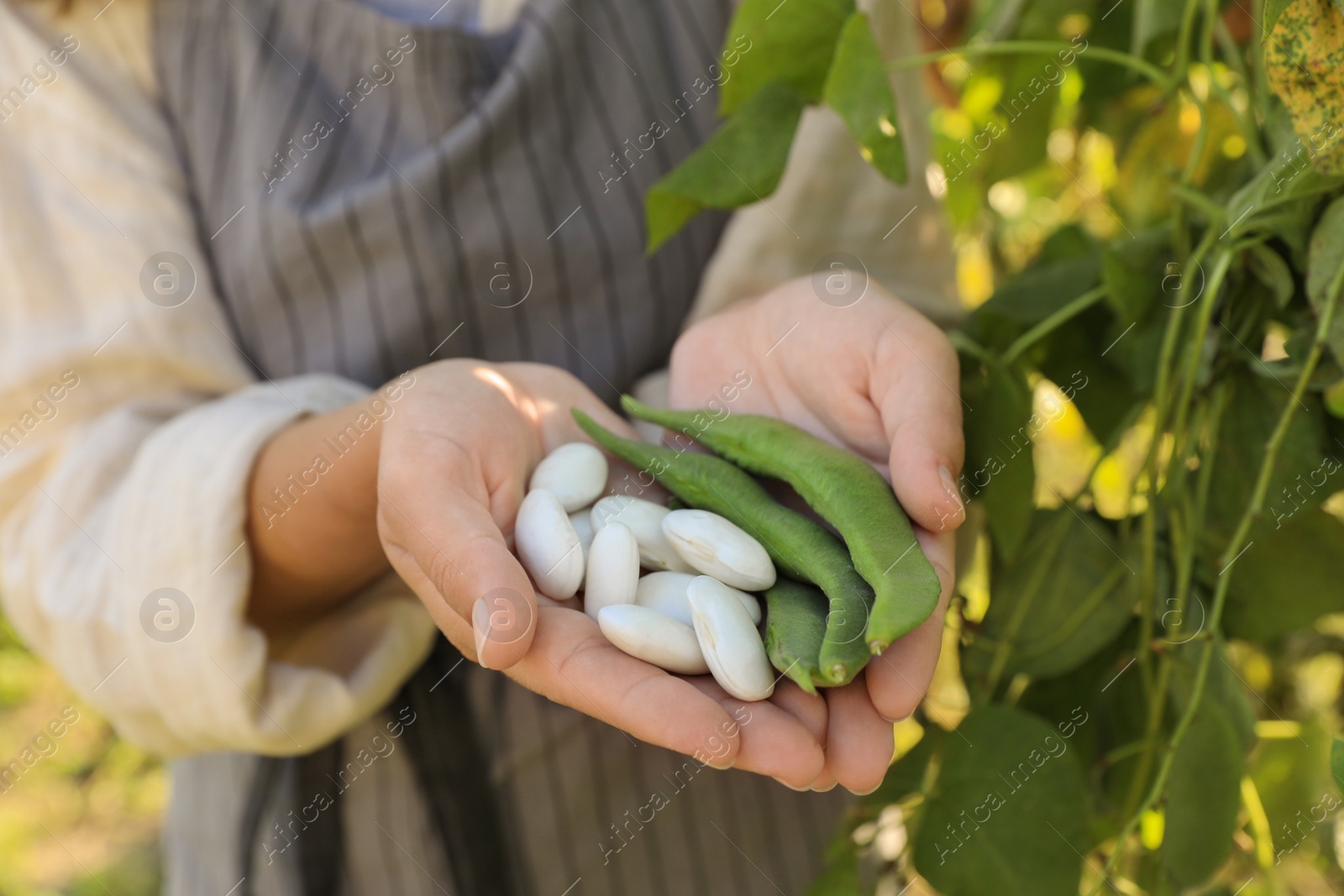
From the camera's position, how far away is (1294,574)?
508 mm

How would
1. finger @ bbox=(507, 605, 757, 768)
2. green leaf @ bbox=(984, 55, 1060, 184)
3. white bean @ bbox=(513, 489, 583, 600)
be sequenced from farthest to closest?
green leaf @ bbox=(984, 55, 1060, 184)
white bean @ bbox=(513, 489, 583, 600)
finger @ bbox=(507, 605, 757, 768)

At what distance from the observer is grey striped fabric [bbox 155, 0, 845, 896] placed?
0.64 metres

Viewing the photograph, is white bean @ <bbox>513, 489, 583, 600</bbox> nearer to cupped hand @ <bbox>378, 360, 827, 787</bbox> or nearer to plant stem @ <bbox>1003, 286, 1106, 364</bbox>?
A: cupped hand @ <bbox>378, 360, 827, 787</bbox>

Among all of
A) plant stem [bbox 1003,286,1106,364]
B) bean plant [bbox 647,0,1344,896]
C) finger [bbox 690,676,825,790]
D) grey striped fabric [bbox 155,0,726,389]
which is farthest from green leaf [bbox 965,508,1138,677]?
grey striped fabric [bbox 155,0,726,389]

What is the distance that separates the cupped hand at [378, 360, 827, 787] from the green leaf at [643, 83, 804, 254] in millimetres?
133

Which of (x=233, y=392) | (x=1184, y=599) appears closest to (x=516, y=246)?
(x=233, y=392)

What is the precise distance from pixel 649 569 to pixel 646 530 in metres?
0.02

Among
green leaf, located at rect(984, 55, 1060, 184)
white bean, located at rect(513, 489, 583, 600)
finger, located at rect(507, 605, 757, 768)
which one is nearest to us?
finger, located at rect(507, 605, 757, 768)

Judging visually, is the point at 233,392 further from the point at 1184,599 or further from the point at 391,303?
the point at 1184,599

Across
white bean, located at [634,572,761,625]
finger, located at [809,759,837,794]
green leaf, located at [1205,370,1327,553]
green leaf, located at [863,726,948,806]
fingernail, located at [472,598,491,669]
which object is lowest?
green leaf, located at [863,726,948,806]

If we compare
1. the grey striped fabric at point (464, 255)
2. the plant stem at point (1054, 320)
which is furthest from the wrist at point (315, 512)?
the plant stem at point (1054, 320)

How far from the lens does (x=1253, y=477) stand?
0.48 m

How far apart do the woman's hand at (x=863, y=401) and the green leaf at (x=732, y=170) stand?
9 centimetres

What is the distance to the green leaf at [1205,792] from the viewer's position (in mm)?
469
